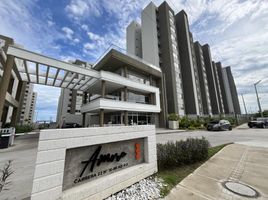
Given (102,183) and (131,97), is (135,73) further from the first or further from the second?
(102,183)

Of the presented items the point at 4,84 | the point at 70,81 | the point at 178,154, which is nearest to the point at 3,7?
the point at 4,84

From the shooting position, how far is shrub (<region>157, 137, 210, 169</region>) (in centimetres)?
479

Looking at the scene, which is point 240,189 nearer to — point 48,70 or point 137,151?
point 137,151

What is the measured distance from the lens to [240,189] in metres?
3.26

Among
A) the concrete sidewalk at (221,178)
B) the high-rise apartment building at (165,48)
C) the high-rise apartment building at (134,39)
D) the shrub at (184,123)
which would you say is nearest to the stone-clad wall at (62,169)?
the concrete sidewalk at (221,178)

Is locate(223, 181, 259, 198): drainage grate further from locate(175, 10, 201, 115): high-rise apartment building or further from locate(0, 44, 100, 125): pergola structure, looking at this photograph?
locate(175, 10, 201, 115): high-rise apartment building

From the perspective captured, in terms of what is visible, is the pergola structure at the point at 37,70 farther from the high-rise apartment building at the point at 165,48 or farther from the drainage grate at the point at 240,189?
the high-rise apartment building at the point at 165,48

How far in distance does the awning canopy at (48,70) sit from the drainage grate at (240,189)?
15.0 meters

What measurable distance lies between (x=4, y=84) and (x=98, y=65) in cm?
1351

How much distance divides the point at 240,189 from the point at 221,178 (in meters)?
0.69

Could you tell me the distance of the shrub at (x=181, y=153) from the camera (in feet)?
15.7

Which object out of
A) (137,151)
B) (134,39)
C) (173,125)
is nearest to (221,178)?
(137,151)

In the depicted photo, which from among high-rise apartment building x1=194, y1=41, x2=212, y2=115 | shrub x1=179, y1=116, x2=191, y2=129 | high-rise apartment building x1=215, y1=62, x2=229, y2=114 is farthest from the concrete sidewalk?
high-rise apartment building x1=215, y1=62, x2=229, y2=114

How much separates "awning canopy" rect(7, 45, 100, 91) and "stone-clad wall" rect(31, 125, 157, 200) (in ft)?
42.0
